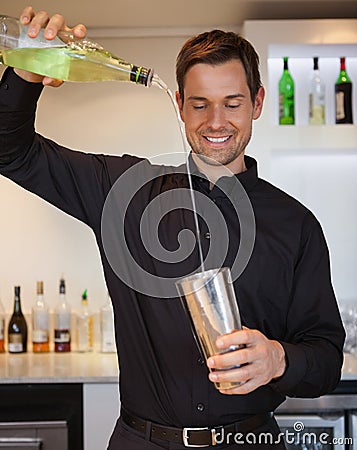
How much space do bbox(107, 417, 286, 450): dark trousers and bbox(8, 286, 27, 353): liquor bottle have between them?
1483 millimetres

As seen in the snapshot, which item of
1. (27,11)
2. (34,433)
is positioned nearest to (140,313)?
(27,11)

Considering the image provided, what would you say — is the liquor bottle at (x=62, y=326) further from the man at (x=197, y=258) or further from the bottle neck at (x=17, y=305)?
the man at (x=197, y=258)

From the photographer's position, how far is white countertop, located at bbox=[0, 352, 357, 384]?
2.53m

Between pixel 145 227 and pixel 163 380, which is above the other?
pixel 145 227

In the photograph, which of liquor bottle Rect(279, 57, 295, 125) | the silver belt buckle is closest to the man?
the silver belt buckle

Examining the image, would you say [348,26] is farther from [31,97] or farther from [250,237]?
[31,97]

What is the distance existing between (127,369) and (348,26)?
5.80 ft

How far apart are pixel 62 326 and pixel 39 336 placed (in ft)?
0.31

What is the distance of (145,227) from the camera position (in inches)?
65.1

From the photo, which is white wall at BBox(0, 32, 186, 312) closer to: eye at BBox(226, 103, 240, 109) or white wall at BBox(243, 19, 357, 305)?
white wall at BBox(243, 19, 357, 305)

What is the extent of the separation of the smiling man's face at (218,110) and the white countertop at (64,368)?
1.15 m

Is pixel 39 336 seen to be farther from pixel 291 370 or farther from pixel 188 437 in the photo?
pixel 291 370

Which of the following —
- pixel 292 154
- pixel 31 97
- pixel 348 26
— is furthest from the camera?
pixel 292 154

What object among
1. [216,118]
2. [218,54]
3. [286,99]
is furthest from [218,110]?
[286,99]
